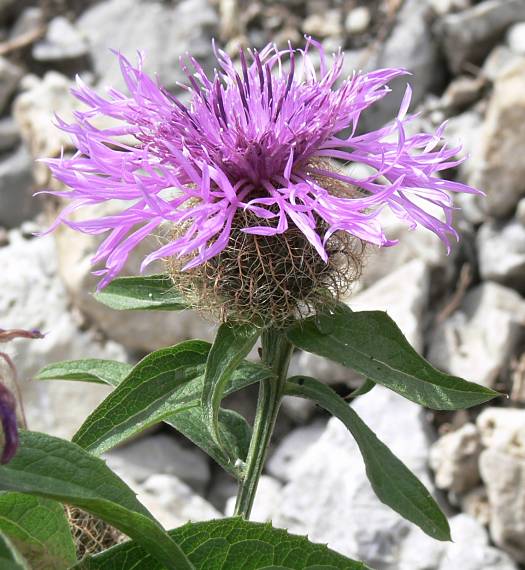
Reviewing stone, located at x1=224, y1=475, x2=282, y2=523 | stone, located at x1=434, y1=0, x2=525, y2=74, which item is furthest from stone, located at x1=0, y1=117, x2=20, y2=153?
stone, located at x1=224, y1=475, x2=282, y2=523

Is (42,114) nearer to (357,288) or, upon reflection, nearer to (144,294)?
(357,288)

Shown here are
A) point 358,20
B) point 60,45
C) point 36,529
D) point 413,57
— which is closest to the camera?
point 36,529

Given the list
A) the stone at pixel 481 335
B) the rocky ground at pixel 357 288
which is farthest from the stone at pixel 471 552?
the stone at pixel 481 335

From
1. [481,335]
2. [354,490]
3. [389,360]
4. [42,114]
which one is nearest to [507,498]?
[354,490]

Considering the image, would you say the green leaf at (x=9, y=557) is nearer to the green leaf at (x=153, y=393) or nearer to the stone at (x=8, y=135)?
the green leaf at (x=153, y=393)

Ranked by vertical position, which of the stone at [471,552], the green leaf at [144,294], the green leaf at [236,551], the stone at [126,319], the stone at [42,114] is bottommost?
the stone at [471,552]
